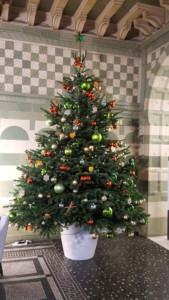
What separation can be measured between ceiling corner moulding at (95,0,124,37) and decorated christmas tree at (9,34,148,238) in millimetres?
1175

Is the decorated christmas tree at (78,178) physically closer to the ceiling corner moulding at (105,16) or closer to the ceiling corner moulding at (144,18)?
the ceiling corner moulding at (105,16)

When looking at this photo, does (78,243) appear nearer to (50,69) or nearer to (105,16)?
(50,69)

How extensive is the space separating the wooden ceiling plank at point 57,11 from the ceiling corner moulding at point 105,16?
0.68 m

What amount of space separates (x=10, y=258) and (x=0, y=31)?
11.5ft

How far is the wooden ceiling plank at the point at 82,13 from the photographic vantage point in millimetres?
4629

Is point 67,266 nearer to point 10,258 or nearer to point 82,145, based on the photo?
point 10,258

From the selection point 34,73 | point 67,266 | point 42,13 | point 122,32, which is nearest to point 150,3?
point 122,32

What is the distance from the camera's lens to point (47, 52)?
Result: 519cm

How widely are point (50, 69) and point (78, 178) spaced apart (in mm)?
2321

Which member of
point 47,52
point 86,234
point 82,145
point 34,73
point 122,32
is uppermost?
point 122,32

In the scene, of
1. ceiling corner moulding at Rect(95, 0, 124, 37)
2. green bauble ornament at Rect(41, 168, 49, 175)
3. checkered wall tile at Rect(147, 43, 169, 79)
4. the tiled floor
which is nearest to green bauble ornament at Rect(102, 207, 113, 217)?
green bauble ornament at Rect(41, 168, 49, 175)

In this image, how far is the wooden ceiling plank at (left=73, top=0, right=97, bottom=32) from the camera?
4629 millimetres

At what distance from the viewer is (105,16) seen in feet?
16.3

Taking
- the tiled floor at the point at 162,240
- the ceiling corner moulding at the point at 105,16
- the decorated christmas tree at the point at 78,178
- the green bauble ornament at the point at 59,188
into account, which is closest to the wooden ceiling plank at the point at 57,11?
the ceiling corner moulding at the point at 105,16
